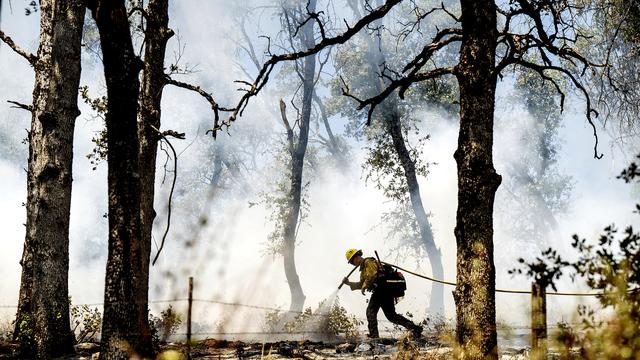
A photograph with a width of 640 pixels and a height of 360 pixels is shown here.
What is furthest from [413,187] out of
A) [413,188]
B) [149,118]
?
[149,118]

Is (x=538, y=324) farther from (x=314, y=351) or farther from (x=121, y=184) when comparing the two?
(x=314, y=351)

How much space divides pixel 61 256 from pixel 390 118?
14381 mm

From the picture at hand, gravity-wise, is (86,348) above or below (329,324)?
above

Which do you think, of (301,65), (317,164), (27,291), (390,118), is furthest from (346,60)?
(27,291)

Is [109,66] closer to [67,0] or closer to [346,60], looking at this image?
[67,0]

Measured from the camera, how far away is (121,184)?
18.0 ft

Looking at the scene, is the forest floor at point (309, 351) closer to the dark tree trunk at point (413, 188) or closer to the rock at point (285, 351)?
the rock at point (285, 351)

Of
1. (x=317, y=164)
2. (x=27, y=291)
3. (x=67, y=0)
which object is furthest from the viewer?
(x=317, y=164)

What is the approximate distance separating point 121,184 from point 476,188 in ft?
11.0

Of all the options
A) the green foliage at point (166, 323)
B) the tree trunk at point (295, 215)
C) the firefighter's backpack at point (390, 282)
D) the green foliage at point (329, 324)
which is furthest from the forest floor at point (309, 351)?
the tree trunk at point (295, 215)

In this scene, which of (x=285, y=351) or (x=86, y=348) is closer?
(x=285, y=351)

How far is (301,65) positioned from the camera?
25.7m

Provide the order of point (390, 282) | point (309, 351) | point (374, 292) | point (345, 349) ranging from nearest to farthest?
1. point (309, 351)
2. point (345, 349)
3. point (390, 282)
4. point (374, 292)

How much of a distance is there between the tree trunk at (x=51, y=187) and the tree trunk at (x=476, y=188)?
5.26m
